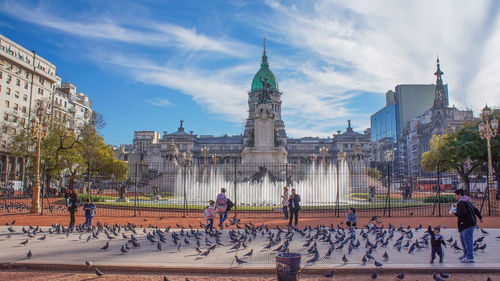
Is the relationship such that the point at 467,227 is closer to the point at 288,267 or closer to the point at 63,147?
the point at 288,267

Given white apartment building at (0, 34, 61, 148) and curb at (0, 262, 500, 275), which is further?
white apartment building at (0, 34, 61, 148)

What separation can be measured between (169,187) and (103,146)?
11.3m

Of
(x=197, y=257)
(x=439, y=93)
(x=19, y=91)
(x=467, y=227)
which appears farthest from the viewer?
(x=439, y=93)

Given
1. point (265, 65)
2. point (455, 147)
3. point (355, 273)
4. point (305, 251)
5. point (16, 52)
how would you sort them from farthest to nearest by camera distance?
point (265, 65) → point (16, 52) → point (455, 147) → point (305, 251) → point (355, 273)

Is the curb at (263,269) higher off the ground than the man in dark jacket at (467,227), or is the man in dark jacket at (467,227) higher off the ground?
the man in dark jacket at (467,227)

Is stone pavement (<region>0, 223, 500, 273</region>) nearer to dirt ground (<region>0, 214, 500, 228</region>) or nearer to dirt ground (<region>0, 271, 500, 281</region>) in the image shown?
dirt ground (<region>0, 271, 500, 281</region>)

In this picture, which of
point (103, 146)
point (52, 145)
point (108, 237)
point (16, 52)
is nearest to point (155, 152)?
point (16, 52)

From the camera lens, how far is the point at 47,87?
6981 centimetres

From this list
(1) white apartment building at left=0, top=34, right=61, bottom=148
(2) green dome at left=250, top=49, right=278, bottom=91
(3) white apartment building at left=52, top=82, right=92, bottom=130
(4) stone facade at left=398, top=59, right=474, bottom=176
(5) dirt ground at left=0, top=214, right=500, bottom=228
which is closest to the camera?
(5) dirt ground at left=0, top=214, right=500, bottom=228

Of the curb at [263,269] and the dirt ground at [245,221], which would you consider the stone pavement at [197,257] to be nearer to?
the curb at [263,269]

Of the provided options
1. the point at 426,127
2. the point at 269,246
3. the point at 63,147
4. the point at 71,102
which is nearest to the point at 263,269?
the point at 269,246

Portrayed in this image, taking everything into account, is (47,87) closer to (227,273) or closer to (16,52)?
(16,52)

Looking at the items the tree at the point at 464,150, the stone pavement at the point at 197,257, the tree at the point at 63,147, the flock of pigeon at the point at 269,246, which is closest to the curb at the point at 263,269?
the stone pavement at the point at 197,257

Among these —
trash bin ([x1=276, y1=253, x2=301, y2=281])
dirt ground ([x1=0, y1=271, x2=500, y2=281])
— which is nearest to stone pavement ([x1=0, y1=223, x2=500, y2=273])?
dirt ground ([x1=0, y1=271, x2=500, y2=281])
